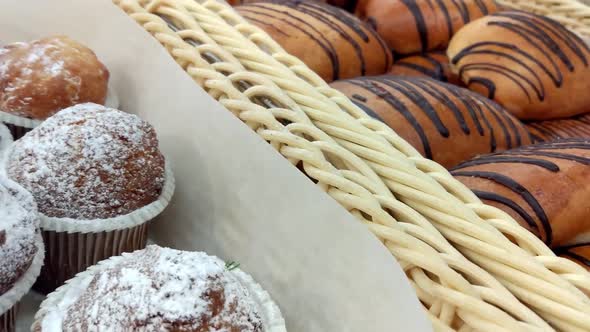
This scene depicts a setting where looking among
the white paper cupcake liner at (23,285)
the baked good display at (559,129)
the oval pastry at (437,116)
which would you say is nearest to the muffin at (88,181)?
the white paper cupcake liner at (23,285)

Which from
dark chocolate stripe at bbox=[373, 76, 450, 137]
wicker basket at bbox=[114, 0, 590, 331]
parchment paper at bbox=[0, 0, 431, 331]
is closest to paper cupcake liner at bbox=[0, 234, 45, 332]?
parchment paper at bbox=[0, 0, 431, 331]

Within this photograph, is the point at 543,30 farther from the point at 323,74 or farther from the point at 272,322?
the point at 272,322

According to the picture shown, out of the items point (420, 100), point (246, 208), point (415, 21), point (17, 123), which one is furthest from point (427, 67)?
point (17, 123)

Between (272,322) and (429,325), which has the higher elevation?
(429,325)

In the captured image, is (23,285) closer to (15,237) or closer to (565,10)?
(15,237)

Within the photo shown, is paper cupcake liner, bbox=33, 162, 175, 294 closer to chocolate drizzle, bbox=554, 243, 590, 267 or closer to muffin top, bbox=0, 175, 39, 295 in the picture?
muffin top, bbox=0, 175, 39, 295

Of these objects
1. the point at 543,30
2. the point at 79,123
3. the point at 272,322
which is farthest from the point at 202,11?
the point at 543,30
